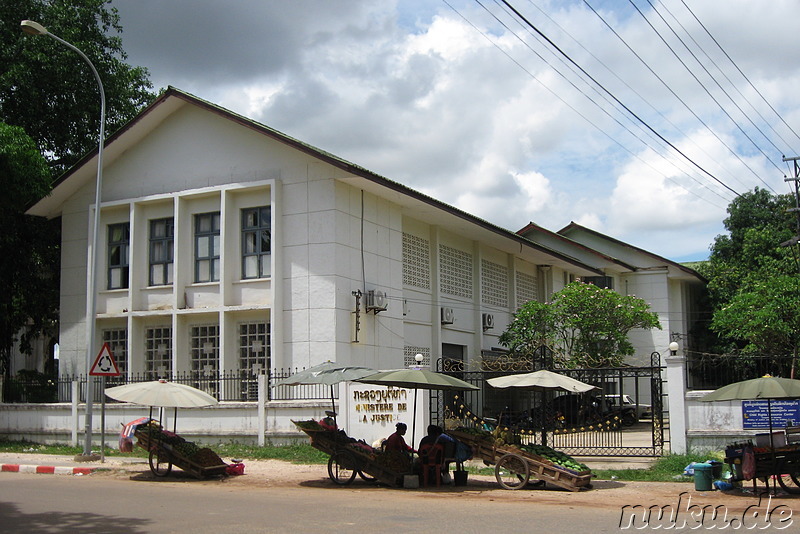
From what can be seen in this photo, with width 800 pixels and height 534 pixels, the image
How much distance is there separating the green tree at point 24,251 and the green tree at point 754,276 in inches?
928

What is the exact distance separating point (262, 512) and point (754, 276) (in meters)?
31.4

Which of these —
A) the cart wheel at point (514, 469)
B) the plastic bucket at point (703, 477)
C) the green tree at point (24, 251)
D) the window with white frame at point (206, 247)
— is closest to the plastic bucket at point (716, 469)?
the plastic bucket at point (703, 477)

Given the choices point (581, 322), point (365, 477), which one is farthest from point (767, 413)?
point (581, 322)

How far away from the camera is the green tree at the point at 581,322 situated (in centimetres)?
2873

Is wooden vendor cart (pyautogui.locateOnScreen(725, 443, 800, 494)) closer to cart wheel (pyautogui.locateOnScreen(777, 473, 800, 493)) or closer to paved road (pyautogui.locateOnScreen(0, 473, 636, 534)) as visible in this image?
cart wheel (pyautogui.locateOnScreen(777, 473, 800, 493))

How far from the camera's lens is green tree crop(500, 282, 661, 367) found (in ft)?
94.3

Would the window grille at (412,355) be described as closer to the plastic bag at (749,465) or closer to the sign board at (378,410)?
the sign board at (378,410)

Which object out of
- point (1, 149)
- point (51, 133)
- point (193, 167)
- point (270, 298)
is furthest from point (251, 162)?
point (51, 133)

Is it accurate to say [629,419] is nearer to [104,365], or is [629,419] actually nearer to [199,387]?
[199,387]

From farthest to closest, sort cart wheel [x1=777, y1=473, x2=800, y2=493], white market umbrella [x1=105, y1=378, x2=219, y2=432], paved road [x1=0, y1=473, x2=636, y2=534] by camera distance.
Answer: white market umbrella [x1=105, y1=378, x2=219, y2=432], cart wheel [x1=777, y1=473, x2=800, y2=493], paved road [x1=0, y1=473, x2=636, y2=534]

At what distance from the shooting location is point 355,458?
47.6 feet

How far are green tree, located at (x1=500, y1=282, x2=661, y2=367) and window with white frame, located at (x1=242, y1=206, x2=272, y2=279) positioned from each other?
10.1 metres

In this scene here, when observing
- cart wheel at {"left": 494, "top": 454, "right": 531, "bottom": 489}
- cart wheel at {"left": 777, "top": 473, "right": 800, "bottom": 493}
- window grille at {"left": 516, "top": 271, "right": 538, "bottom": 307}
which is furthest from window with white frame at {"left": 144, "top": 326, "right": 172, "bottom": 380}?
cart wheel at {"left": 777, "top": 473, "right": 800, "bottom": 493}

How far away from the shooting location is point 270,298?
2200cm
